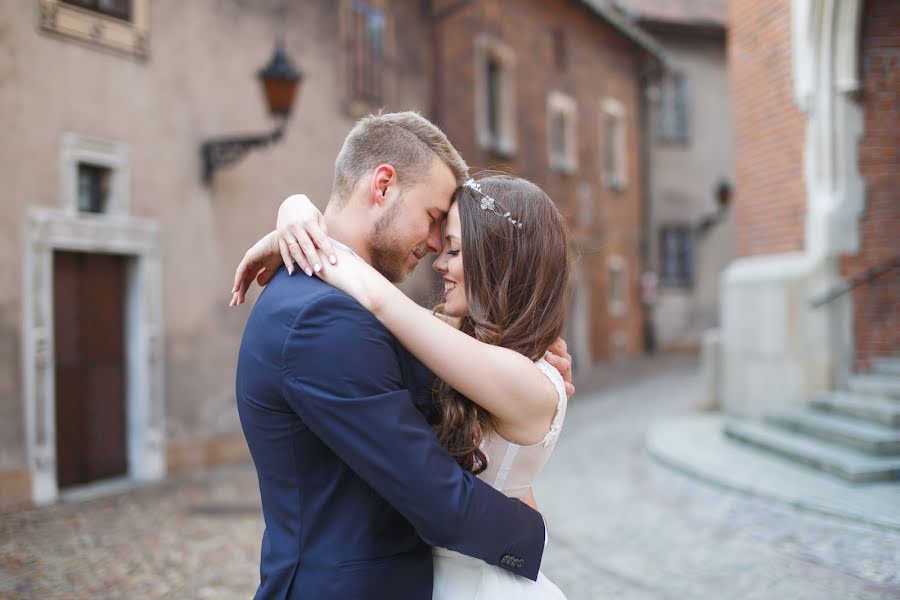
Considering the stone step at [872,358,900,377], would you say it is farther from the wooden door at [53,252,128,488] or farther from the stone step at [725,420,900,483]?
the wooden door at [53,252,128,488]

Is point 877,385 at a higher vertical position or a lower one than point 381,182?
lower

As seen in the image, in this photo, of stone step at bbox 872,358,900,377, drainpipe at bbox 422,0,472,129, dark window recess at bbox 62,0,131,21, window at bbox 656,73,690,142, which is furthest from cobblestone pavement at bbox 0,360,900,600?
window at bbox 656,73,690,142

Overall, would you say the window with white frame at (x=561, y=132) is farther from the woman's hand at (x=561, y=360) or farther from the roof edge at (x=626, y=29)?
the woman's hand at (x=561, y=360)

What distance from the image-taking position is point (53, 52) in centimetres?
824

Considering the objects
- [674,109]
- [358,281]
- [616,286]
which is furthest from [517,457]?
[674,109]

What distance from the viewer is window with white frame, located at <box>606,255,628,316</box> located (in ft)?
71.7

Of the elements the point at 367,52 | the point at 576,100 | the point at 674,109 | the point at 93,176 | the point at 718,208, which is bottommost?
the point at 93,176

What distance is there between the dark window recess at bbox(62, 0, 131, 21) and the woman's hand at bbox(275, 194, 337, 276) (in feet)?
24.9

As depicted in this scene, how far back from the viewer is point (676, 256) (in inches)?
997

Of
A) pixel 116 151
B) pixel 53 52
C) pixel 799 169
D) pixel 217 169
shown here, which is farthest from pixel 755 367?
pixel 53 52

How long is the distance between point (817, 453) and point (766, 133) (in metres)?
4.04

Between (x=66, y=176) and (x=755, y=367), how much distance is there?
7413 millimetres

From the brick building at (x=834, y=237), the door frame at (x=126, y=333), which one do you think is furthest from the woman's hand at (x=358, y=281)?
the brick building at (x=834, y=237)

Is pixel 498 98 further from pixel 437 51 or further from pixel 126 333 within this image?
pixel 126 333
